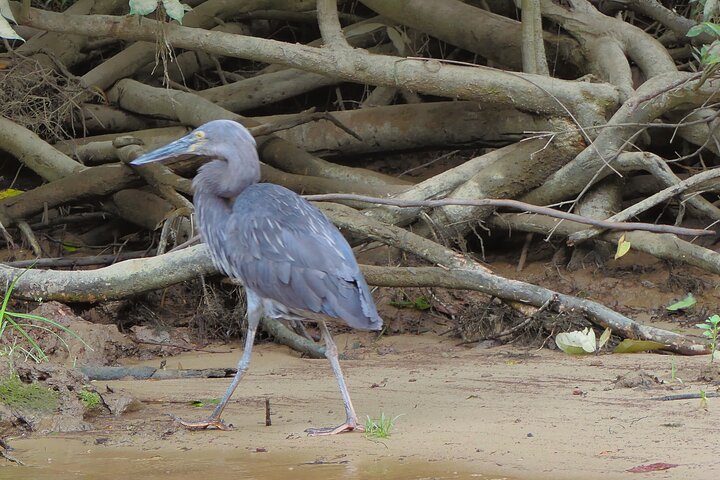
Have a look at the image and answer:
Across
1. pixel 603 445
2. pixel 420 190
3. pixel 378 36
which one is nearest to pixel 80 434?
pixel 603 445

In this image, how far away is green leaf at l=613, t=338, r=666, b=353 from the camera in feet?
17.6

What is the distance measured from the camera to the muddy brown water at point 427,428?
11.8 ft

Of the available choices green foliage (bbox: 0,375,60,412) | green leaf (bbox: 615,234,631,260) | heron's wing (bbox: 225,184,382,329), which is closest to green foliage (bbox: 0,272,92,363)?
green foliage (bbox: 0,375,60,412)

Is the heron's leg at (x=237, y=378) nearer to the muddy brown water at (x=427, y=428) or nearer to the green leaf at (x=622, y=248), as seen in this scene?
the muddy brown water at (x=427, y=428)

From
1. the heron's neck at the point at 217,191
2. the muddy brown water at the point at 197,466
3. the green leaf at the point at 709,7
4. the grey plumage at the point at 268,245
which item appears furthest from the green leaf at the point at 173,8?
the green leaf at the point at 709,7

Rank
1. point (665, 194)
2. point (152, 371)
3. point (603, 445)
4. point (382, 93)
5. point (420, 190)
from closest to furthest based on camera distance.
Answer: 1. point (603, 445)
2. point (152, 371)
3. point (665, 194)
4. point (420, 190)
5. point (382, 93)

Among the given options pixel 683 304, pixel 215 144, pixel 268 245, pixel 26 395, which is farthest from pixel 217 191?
pixel 683 304

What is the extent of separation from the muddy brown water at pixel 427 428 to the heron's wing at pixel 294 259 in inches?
20.2

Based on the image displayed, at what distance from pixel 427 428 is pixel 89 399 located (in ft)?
4.85

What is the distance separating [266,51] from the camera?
21.5ft

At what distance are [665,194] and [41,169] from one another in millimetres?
4264

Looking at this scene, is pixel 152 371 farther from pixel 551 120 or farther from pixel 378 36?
pixel 378 36

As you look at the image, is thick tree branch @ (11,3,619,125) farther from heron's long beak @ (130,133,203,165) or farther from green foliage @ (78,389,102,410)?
green foliage @ (78,389,102,410)

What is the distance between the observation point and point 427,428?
4.13 m
